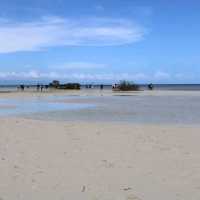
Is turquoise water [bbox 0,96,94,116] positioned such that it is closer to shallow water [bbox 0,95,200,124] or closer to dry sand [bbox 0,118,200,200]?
shallow water [bbox 0,95,200,124]

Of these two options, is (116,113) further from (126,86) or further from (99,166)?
(126,86)

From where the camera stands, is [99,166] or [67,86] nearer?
[99,166]

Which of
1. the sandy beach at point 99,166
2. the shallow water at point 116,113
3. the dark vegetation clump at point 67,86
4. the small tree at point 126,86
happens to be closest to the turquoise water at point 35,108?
the shallow water at point 116,113

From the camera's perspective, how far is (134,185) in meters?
7.75

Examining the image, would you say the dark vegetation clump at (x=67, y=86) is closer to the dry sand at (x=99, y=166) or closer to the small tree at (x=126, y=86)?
the small tree at (x=126, y=86)

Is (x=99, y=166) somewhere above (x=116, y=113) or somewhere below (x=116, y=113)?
above

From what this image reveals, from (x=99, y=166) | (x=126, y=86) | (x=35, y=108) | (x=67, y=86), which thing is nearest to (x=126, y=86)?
(x=126, y=86)

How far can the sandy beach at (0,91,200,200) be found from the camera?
7348 millimetres


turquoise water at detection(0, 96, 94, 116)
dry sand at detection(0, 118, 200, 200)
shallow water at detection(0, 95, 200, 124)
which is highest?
dry sand at detection(0, 118, 200, 200)

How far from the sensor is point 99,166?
366 inches

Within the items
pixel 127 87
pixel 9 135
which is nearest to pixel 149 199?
pixel 9 135

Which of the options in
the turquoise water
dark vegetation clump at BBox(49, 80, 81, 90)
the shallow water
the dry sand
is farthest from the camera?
dark vegetation clump at BBox(49, 80, 81, 90)

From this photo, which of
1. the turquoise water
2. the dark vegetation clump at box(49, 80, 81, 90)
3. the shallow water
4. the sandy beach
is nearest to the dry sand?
the sandy beach

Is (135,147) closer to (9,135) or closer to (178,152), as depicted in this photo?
(178,152)
